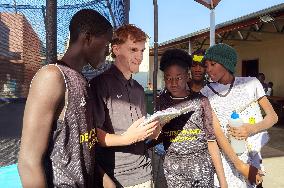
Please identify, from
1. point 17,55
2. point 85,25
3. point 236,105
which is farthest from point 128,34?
point 17,55

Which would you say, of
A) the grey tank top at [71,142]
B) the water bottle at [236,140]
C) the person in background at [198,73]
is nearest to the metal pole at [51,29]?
the grey tank top at [71,142]

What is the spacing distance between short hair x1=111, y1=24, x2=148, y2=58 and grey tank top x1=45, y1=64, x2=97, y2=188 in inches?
24.7

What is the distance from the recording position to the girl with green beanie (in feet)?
8.81

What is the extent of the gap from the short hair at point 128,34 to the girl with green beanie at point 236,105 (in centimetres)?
73

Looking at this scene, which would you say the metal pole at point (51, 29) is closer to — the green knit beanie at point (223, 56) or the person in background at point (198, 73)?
the green knit beanie at point (223, 56)

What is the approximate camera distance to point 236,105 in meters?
2.72

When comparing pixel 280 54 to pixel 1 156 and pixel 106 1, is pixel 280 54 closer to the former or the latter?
pixel 106 1

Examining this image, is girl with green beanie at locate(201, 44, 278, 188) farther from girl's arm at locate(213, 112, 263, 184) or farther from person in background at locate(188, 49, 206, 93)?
person in background at locate(188, 49, 206, 93)

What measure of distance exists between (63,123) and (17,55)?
24.1 feet

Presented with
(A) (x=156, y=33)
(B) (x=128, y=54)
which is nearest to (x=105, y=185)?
(B) (x=128, y=54)

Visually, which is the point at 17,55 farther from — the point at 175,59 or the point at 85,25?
the point at 85,25

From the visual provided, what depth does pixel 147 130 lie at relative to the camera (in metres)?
2.08

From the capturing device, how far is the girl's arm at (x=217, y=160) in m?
2.51

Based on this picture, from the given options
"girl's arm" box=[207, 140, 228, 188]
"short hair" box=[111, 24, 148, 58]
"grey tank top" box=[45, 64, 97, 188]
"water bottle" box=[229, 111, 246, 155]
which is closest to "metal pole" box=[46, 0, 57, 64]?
"short hair" box=[111, 24, 148, 58]
